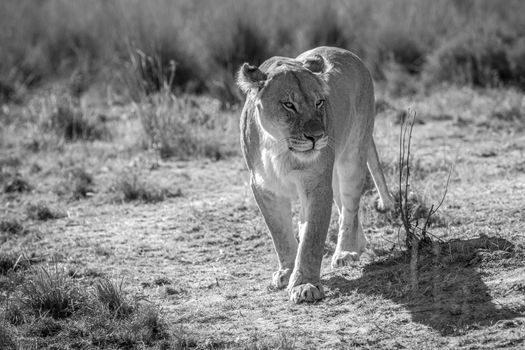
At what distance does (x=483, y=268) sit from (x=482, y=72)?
7240 mm

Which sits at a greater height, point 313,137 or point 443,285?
point 313,137

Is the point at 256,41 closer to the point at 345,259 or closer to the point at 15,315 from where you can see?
the point at 345,259

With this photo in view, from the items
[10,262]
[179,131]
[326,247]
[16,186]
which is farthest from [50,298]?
[179,131]

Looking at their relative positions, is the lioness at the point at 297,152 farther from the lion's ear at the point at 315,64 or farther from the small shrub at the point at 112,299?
the small shrub at the point at 112,299

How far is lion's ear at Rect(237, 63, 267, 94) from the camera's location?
19.2 feet

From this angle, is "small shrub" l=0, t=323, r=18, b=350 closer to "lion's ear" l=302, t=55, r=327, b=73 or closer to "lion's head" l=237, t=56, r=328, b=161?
"lion's head" l=237, t=56, r=328, b=161

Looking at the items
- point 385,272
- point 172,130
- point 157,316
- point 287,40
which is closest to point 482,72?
point 287,40

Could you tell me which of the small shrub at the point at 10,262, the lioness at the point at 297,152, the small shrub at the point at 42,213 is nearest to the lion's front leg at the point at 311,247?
the lioness at the point at 297,152

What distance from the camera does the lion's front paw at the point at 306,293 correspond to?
5.64 m

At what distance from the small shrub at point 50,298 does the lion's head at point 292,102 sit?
65.5 inches

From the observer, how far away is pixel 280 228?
6.03 meters

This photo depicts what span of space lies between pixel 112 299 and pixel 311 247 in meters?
1.32

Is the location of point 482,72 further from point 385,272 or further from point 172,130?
point 385,272

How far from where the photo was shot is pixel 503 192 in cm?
763
